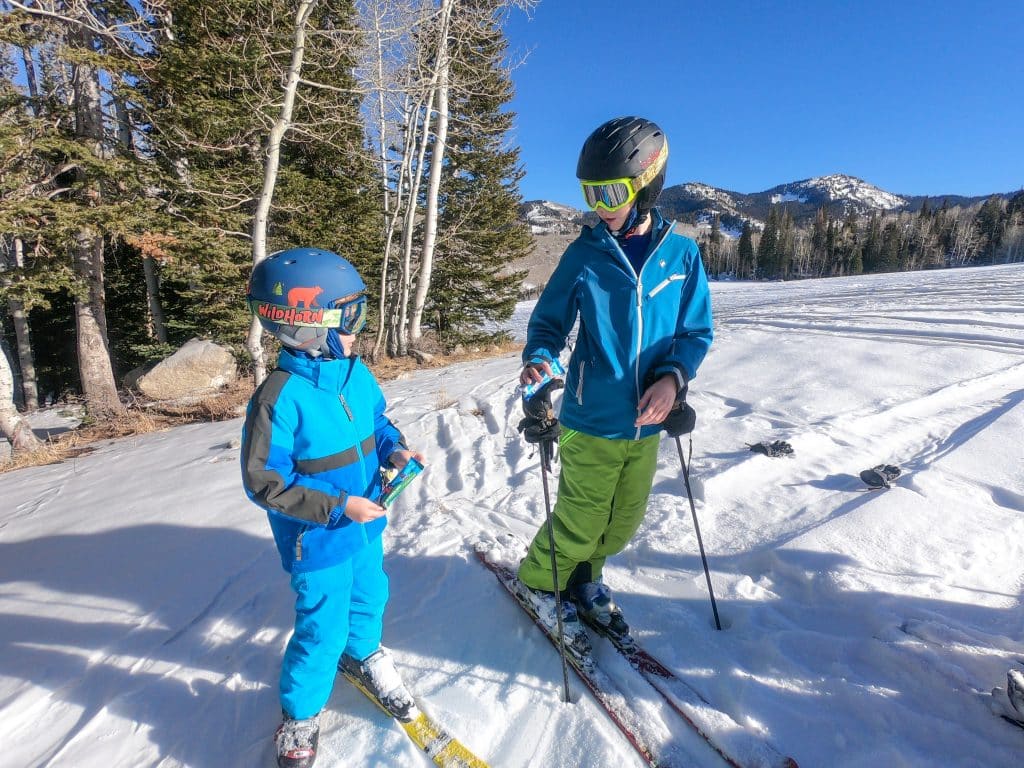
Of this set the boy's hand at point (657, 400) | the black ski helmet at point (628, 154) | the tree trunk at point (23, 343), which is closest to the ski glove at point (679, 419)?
the boy's hand at point (657, 400)

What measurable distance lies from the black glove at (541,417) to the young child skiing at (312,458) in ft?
2.36

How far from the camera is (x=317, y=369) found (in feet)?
6.03

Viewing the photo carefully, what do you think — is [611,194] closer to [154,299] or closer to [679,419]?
[679,419]

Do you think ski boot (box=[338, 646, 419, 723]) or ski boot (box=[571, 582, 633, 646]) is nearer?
ski boot (box=[338, 646, 419, 723])

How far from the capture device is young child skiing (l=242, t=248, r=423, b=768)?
1.70m

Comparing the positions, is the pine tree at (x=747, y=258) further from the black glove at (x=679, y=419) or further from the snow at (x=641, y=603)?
the black glove at (x=679, y=419)

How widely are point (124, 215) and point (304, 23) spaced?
198 inches

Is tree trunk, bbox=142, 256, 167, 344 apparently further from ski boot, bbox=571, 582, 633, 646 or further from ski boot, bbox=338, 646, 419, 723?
ski boot, bbox=571, 582, 633, 646

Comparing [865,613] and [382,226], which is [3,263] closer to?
[382,226]

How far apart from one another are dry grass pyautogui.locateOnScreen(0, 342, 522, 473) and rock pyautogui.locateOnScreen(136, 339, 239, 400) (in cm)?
52

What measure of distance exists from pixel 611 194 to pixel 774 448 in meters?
2.81

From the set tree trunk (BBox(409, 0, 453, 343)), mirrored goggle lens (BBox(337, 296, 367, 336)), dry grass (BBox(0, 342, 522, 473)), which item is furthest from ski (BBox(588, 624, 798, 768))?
tree trunk (BBox(409, 0, 453, 343))

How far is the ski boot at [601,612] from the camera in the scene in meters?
2.32

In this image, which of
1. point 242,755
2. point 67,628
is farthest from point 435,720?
point 67,628
